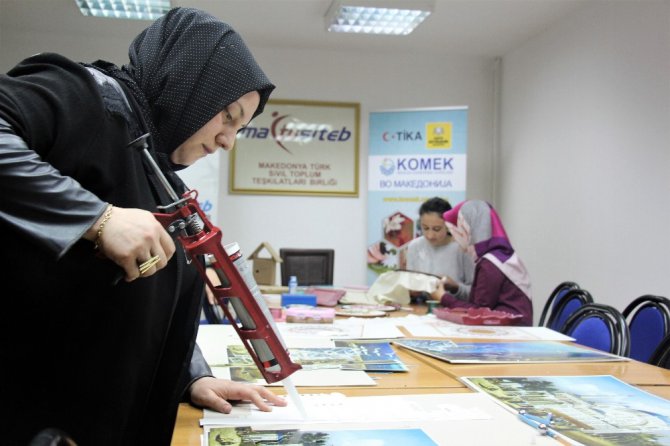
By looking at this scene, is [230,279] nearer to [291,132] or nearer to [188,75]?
[188,75]

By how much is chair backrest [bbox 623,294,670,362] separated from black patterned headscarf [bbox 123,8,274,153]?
188cm

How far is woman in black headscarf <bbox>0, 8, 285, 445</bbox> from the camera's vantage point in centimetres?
75

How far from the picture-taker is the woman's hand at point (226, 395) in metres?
1.00

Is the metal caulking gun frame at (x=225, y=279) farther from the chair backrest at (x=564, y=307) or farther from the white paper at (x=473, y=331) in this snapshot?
the chair backrest at (x=564, y=307)

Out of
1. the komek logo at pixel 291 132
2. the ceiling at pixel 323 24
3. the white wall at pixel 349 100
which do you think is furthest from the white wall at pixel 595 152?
the komek logo at pixel 291 132

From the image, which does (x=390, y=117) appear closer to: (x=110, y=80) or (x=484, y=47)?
(x=484, y=47)

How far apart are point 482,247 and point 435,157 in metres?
2.38

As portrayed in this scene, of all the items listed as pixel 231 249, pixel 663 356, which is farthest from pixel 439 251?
pixel 231 249

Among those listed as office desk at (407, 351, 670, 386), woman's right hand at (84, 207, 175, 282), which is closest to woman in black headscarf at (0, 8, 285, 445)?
woman's right hand at (84, 207, 175, 282)

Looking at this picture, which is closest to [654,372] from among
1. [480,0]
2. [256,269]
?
[256,269]

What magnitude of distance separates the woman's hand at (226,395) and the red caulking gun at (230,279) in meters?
0.07

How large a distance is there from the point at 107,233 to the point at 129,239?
3 centimetres

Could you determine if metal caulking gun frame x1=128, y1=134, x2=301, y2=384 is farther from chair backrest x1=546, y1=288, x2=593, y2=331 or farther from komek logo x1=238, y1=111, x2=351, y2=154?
komek logo x1=238, y1=111, x2=351, y2=154

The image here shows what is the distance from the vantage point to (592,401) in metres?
1.09
